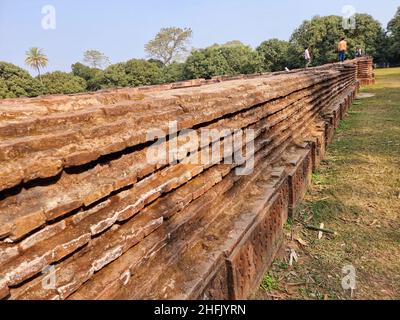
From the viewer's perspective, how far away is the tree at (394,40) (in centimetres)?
4466

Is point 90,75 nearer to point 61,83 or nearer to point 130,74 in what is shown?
point 130,74

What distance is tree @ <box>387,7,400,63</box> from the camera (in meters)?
44.7

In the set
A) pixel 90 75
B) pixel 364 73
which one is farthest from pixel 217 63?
pixel 364 73

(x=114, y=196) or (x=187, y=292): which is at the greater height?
(x=114, y=196)

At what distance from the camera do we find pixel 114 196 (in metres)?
1.56

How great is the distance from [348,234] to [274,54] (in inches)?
2000

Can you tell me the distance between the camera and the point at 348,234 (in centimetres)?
340

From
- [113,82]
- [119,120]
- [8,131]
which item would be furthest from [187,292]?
A: [113,82]

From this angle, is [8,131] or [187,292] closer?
[8,131]

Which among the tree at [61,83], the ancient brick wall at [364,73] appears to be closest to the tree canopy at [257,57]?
the tree at [61,83]

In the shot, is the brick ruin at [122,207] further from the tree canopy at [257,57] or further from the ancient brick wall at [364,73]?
the tree canopy at [257,57]
